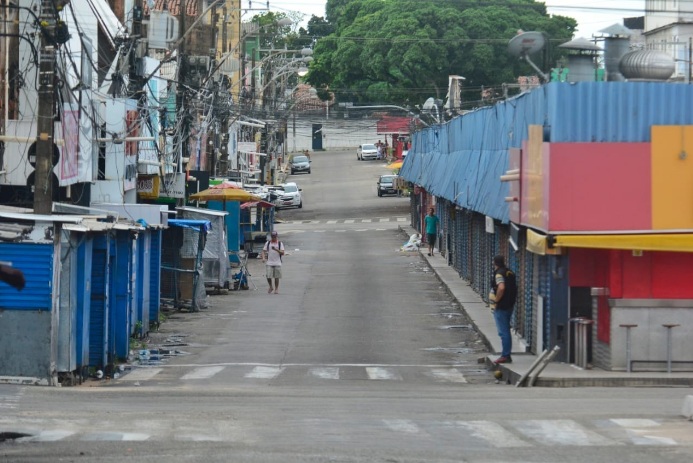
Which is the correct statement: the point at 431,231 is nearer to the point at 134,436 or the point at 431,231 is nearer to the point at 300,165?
the point at 134,436

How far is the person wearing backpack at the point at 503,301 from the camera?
21203mm

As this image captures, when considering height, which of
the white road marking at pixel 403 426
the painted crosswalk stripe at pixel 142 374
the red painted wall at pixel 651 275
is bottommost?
the painted crosswalk stripe at pixel 142 374

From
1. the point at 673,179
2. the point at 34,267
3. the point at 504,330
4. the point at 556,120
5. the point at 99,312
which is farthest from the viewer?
the point at 504,330

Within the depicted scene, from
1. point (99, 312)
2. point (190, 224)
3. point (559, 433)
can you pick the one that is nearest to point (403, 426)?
point (559, 433)

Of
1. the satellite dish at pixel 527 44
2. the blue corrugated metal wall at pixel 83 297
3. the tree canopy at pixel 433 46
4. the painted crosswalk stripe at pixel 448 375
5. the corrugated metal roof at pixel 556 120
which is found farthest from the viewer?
the tree canopy at pixel 433 46

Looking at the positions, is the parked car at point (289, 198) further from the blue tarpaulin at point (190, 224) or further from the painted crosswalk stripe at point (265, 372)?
the painted crosswalk stripe at point (265, 372)

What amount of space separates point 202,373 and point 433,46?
255 ft

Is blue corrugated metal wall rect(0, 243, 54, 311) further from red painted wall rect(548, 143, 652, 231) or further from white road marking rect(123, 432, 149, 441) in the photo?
red painted wall rect(548, 143, 652, 231)

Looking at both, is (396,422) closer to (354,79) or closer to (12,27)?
(12,27)

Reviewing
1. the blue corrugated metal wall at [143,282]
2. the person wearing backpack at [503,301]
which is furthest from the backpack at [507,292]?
the blue corrugated metal wall at [143,282]

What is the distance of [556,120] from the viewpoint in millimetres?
20047

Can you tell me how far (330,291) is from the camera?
121 feet

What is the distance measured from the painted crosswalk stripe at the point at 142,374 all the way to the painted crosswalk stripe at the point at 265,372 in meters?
1.67

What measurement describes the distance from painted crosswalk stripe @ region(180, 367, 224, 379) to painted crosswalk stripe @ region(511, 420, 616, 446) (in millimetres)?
8249
